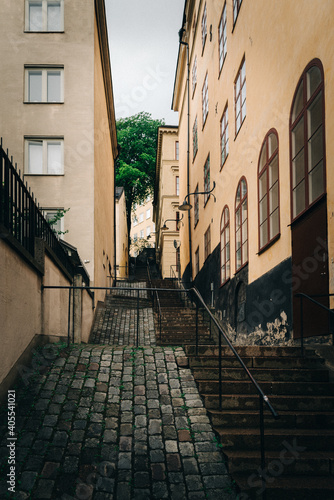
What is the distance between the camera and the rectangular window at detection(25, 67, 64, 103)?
770 inches

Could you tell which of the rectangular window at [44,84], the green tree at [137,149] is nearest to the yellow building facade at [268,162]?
the rectangular window at [44,84]

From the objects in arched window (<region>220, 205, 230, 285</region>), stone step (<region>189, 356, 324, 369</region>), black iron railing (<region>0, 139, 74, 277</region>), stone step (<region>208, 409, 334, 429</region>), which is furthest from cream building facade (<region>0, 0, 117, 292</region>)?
stone step (<region>208, 409, 334, 429</region>)

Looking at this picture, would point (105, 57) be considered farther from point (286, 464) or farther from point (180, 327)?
point (286, 464)

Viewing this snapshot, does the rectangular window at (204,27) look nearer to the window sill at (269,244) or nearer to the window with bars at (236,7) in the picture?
the window with bars at (236,7)

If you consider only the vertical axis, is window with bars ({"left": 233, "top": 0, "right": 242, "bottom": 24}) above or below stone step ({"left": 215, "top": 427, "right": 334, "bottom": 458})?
above

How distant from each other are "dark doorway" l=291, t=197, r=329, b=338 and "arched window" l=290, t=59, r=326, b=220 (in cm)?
24

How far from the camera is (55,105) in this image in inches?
766

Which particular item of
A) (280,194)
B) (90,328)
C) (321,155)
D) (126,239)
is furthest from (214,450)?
(126,239)

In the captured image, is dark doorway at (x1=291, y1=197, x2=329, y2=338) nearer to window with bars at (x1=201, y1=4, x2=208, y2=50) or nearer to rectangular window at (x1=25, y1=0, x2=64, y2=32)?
window with bars at (x1=201, y1=4, x2=208, y2=50)

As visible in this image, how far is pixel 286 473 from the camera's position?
5.46 m

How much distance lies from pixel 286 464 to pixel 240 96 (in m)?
10.8

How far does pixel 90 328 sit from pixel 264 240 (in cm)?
661

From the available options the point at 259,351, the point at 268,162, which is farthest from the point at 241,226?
the point at 259,351

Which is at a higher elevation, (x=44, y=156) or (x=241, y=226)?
(x=44, y=156)
